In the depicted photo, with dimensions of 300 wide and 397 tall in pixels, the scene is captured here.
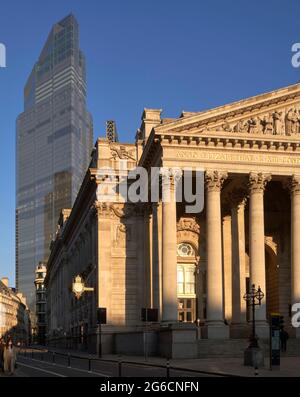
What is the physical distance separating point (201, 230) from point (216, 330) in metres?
15.1

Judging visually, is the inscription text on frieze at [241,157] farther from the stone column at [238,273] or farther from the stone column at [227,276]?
the stone column at [227,276]

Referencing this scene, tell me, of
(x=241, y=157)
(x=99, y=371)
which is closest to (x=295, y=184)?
(x=241, y=157)

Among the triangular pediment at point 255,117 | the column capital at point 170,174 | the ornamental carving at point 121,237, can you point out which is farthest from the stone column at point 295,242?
the ornamental carving at point 121,237

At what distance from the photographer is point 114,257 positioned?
59.5 meters

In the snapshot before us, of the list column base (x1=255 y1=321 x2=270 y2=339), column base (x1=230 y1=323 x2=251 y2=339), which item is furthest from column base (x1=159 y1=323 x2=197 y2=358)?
column base (x1=230 y1=323 x2=251 y2=339)

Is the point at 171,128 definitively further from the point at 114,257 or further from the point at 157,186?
the point at 114,257

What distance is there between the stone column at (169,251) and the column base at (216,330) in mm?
2450

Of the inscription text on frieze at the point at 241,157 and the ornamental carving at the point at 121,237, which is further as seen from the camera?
the ornamental carving at the point at 121,237

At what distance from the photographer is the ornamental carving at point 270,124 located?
2037 inches

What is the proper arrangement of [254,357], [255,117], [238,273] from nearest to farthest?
[254,357], [255,117], [238,273]

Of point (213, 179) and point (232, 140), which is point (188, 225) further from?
point (232, 140)

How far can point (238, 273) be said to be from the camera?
5491cm
